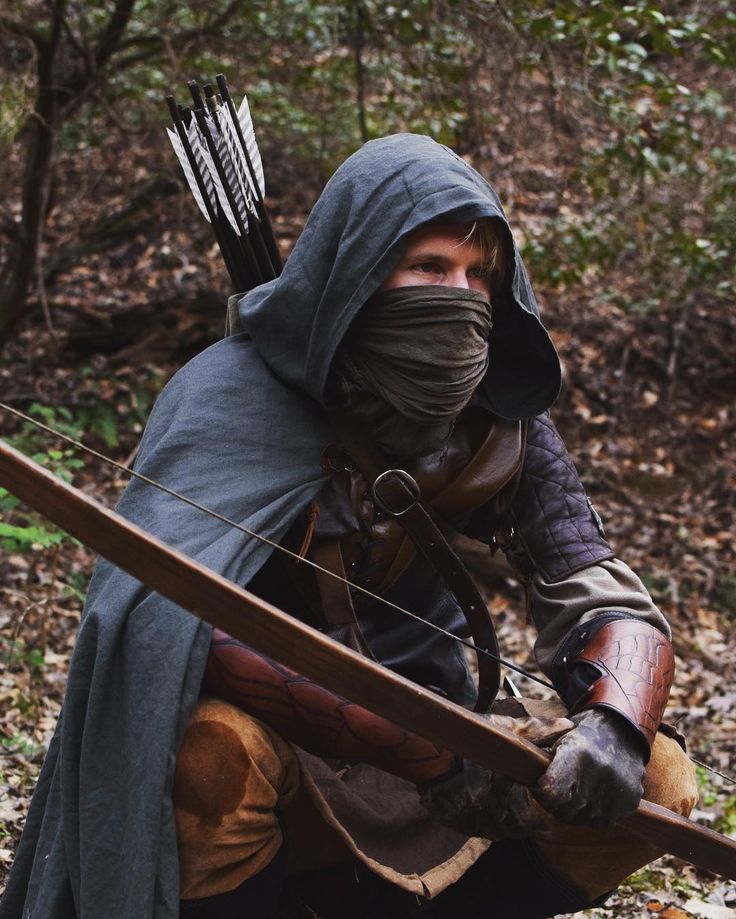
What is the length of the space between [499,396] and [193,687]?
1.08 metres

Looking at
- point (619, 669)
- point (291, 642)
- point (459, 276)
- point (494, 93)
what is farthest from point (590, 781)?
point (494, 93)

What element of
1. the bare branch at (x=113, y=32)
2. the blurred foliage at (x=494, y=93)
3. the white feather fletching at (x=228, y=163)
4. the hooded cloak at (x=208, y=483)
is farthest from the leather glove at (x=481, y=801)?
the bare branch at (x=113, y=32)

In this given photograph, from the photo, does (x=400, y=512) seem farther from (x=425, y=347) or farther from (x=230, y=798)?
(x=230, y=798)

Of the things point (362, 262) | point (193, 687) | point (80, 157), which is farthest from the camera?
point (80, 157)

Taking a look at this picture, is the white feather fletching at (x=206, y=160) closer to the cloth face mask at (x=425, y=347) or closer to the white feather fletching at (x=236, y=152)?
the white feather fletching at (x=236, y=152)

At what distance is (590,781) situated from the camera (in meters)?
2.26

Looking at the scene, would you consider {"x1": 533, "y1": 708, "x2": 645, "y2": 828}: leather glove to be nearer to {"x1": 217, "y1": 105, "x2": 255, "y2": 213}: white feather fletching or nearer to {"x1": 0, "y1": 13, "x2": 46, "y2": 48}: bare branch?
{"x1": 217, "y1": 105, "x2": 255, "y2": 213}: white feather fletching

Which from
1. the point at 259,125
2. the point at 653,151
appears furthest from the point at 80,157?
the point at 653,151

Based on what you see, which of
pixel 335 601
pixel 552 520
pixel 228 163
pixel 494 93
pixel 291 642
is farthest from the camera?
pixel 494 93

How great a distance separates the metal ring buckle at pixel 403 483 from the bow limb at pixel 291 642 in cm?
61

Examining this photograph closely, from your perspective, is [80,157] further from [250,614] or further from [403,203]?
[250,614]

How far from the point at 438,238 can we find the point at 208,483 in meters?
0.75

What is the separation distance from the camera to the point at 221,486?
2539 mm

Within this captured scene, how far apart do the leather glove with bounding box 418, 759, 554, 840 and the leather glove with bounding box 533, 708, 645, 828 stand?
2.9 inches
